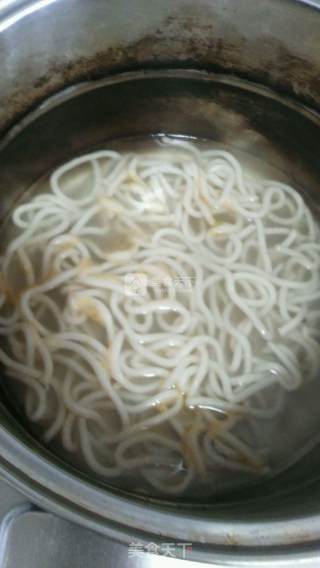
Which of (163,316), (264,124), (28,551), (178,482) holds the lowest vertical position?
(28,551)

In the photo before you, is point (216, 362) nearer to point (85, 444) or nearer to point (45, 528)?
point (85, 444)

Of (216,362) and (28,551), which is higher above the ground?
(216,362)

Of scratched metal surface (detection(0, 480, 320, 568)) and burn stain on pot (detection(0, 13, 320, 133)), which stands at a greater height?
burn stain on pot (detection(0, 13, 320, 133))

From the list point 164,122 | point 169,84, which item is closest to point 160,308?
point 164,122

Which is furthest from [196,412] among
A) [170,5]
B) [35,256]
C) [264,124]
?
[170,5]

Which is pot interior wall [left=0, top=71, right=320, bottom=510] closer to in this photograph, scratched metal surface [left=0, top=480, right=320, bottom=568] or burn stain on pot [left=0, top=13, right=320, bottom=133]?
burn stain on pot [left=0, top=13, right=320, bottom=133]

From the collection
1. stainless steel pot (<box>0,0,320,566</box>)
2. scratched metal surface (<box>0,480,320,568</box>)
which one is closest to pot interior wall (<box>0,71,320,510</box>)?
stainless steel pot (<box>0,0,320,566</box>)
